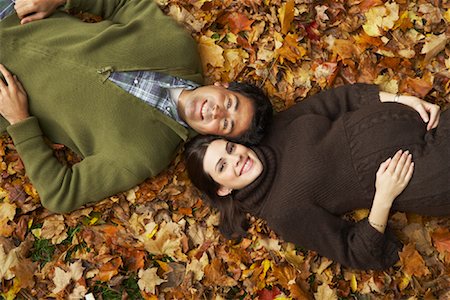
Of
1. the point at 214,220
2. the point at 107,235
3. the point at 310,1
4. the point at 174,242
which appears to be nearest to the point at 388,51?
the point at 310,1

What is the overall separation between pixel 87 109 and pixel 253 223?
1649 millimetres

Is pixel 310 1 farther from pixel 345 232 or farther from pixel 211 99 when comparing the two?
pixel 345 232

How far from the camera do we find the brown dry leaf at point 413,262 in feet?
12.8

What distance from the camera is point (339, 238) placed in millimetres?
3695

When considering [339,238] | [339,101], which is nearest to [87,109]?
[339,101]

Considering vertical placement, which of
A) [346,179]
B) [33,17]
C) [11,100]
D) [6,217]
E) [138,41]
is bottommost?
[6,217]

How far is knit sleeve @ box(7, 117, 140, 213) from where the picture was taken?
12.9 feet

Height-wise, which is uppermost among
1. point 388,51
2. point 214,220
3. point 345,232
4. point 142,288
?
point 388,51

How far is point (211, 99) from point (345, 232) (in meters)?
1.42

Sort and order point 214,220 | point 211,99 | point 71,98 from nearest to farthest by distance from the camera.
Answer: point 211,99 → point 71,98 → point 214,220

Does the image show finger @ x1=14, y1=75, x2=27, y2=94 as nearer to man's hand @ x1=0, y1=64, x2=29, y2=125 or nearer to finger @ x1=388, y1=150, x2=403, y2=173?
man's hand @ x1=0, y1=64, x2=29, y2=125

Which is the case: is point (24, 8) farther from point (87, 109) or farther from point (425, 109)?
point (425, 109)

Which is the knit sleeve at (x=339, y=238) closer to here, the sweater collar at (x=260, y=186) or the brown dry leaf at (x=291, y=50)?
the sweater collar at (x=260, y=186)

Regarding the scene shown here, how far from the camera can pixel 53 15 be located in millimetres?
4184
